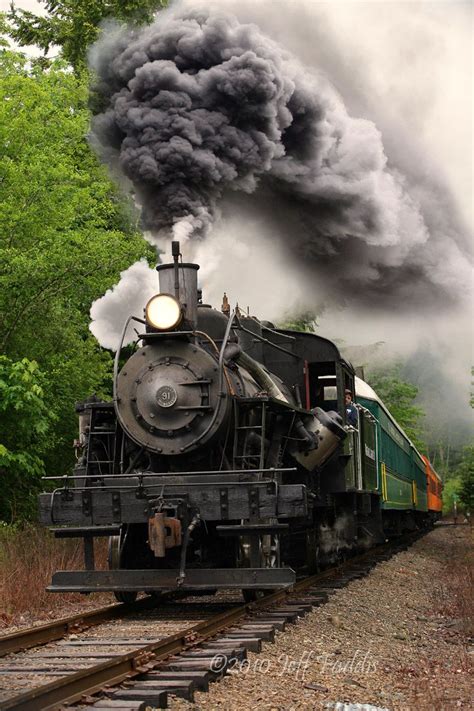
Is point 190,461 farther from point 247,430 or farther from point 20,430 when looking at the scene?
point 20,430

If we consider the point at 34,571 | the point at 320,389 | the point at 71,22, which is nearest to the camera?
the point at 34,571

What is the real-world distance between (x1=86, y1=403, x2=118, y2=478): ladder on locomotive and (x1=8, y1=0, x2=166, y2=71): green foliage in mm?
13468

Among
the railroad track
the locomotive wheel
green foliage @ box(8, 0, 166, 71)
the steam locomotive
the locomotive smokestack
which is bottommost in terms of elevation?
the railroad track

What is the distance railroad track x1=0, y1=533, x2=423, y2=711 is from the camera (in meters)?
5.02

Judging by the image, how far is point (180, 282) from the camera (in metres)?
8.60

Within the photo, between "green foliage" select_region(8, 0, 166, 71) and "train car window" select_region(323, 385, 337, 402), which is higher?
"green foliage" select_region(8, 0, 166, 71)

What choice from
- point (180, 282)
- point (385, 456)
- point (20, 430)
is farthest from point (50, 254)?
point (385, 456)

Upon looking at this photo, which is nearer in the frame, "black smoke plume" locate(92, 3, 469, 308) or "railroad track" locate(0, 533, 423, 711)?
"railroad track" locate(0, 533, 423, 711)

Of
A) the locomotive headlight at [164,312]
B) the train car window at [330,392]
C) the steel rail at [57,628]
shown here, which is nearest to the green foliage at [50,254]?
the train car window at [330,392]

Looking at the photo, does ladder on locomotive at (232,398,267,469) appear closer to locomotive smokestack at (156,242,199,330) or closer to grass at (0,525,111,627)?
locomotive smokestack at (156,242,199,330)

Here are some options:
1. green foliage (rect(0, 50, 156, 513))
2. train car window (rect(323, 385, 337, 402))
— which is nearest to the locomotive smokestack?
train car window (rect(323, 385, 337, 402))

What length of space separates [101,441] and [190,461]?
0.95 m

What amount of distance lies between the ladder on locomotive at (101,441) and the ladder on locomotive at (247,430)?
118 cm

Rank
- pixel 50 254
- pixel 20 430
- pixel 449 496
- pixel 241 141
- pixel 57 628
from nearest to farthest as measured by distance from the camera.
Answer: pixel 57 628
pixel 241 141
pixel 20 430
pixel 50 254
pixel 449 496
